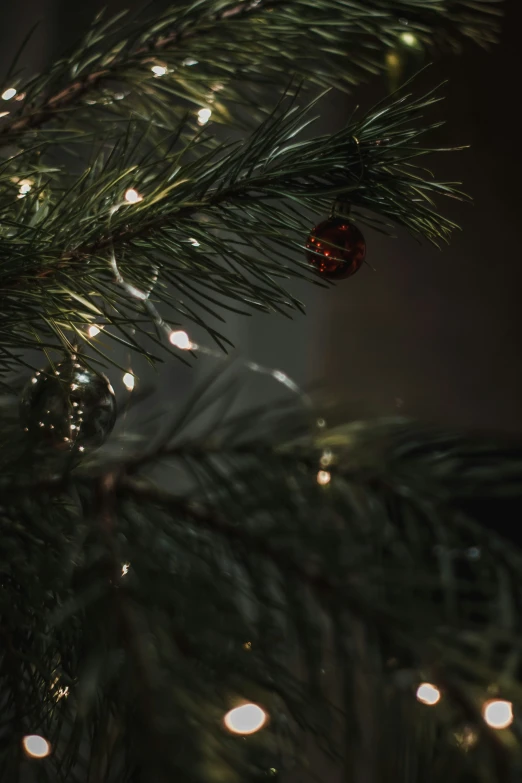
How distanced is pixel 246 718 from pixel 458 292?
4.38 ft

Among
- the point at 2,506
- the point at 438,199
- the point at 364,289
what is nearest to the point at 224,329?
the point at 364,289

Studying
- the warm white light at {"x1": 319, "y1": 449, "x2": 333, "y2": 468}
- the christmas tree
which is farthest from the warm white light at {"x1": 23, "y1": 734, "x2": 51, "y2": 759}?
the warm white light at {"x1": 319, "y1": 449, "x2": 333, "y2": 468}

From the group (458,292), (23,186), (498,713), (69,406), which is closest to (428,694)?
(498,713)

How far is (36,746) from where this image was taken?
16cm

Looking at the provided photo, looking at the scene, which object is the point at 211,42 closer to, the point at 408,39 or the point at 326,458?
the point at 408,39

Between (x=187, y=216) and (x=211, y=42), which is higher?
(x=211, y=42)

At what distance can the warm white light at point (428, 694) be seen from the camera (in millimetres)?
134

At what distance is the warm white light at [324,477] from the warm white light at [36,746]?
94 mm

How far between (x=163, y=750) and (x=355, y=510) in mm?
87

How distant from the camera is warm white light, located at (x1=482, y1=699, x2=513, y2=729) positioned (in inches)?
5.0

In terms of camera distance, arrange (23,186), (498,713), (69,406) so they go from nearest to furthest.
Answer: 1. (498,713)
2. (69,406)
3. (23,186)

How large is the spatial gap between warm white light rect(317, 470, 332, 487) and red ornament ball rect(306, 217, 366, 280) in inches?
5.2

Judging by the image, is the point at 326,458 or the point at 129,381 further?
the point at 129,381

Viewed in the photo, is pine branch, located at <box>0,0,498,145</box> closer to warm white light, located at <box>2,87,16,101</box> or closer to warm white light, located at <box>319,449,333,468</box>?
warm white light, located at <box>2,87,16,101</box>
